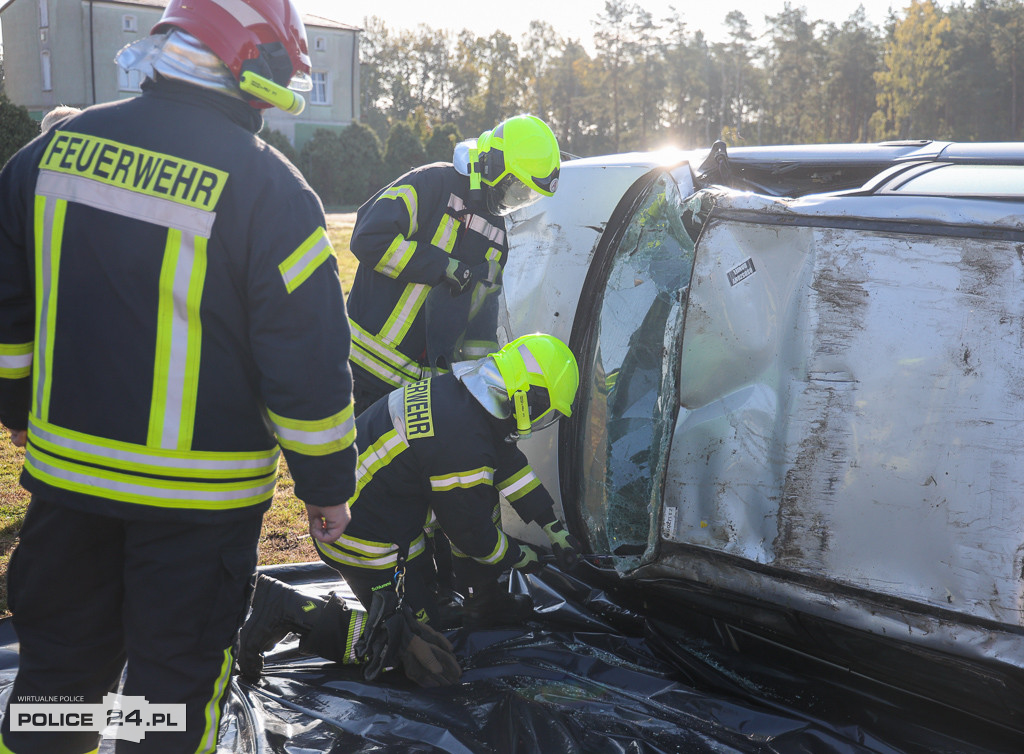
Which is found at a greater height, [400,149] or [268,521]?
[400,149]

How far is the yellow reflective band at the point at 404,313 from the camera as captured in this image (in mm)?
3387

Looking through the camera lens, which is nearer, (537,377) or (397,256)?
(537,377)

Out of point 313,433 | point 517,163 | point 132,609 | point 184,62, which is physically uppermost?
point 184,62

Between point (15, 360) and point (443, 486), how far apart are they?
1362mm

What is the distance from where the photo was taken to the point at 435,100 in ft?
168

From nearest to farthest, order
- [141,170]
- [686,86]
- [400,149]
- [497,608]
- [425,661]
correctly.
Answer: [141,170], [425,661], [497,608], [400,149], [686,86]

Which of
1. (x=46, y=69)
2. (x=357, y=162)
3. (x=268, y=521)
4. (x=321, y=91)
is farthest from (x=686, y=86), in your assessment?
(x=268, y=521)

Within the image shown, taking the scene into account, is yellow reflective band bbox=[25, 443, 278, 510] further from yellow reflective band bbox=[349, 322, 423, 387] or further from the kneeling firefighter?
yellow reflective band bbox=[349, 322, 423, 387]

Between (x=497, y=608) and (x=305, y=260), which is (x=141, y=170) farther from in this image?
(x=497, y=608)

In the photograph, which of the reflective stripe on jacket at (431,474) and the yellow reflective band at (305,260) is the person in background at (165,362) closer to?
the yellow reflective band at (305,260)

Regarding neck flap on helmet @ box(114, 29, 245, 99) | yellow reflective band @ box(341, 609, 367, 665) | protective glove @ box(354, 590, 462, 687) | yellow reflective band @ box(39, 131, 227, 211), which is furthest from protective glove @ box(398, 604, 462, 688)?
neck flap on helmet @ box(114, 29, 245, 99)

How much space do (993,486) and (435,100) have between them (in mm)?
52512

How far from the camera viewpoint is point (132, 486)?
1.68 metres

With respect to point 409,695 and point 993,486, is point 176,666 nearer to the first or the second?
point 409,695
